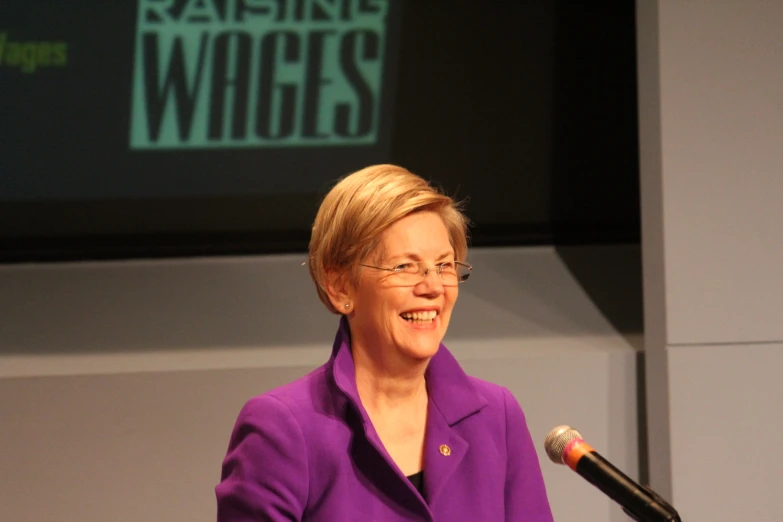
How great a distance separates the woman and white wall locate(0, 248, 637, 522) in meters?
1.39

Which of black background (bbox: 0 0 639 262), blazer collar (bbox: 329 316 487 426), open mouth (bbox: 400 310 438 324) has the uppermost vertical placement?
black background (bbox: 0 0 639 262)

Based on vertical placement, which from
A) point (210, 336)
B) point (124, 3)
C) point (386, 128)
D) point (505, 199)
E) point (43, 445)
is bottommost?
point (43, 445)

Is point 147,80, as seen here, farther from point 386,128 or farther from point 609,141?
point 609,141

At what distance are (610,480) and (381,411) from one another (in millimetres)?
543

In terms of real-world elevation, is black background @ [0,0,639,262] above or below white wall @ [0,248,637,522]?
above

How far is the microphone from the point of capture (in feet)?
4.13

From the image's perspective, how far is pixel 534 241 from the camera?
3.98 meters

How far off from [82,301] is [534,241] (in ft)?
5.69

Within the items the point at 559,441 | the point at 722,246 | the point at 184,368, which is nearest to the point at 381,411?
the point at 559,441

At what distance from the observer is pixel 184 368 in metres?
3.11

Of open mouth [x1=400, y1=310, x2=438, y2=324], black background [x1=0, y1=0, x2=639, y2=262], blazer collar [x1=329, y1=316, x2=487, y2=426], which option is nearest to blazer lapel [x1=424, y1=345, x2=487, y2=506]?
blazer collar [x1=329, y1=316, x2=487, y2=426]

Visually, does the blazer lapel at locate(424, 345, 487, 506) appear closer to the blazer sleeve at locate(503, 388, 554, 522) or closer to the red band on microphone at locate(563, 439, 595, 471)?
the blazer sleeve at locate(503, 388, 554, 522)

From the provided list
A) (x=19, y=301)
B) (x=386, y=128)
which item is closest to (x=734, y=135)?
(x=386, y=128)

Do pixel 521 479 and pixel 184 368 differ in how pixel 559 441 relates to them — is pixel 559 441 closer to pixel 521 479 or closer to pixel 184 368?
pixel 521 479
